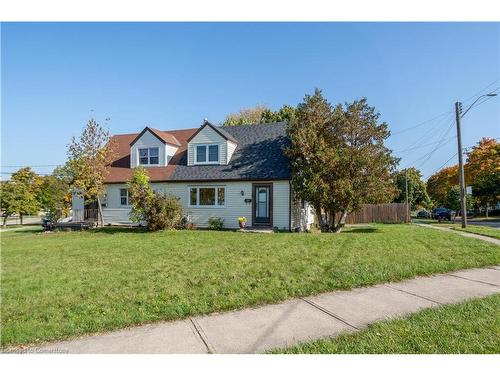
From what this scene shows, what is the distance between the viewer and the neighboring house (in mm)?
18547

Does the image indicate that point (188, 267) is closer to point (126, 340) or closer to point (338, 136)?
point (126, 340)

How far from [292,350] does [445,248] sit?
887 centimetres

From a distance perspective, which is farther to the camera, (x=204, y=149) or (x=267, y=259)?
(x=204, y=149)

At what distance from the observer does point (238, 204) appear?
19.2 metres

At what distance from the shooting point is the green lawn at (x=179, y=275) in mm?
4988

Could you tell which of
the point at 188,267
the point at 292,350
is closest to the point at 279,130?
the point at 188,267

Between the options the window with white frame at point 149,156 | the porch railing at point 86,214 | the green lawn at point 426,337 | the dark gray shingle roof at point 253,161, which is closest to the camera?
the green lawn at point 426,337

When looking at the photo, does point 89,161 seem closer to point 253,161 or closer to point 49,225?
point 49,225

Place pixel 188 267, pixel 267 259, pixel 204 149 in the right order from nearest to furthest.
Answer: pixel 188 267 < pixel 267 259 < pixel 204 149

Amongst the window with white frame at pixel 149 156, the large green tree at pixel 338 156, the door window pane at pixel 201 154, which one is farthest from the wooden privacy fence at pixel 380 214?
the window with white frame at pixel 149 156

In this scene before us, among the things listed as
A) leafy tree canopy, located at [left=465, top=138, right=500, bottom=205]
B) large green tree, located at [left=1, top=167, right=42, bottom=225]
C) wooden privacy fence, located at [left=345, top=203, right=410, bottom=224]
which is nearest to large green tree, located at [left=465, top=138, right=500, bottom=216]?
leafy tree canopy, located at [left=465, top=138, right=500, bottom=205]

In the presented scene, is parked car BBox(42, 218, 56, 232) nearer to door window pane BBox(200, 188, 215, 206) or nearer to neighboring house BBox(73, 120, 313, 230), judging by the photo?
neighboring house BBox(73, 120, 313, 230)

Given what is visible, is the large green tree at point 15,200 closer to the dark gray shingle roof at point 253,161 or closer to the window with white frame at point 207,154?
the dark gray shingle roof at point 253,161

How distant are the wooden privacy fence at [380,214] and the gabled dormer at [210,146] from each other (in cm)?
1381
